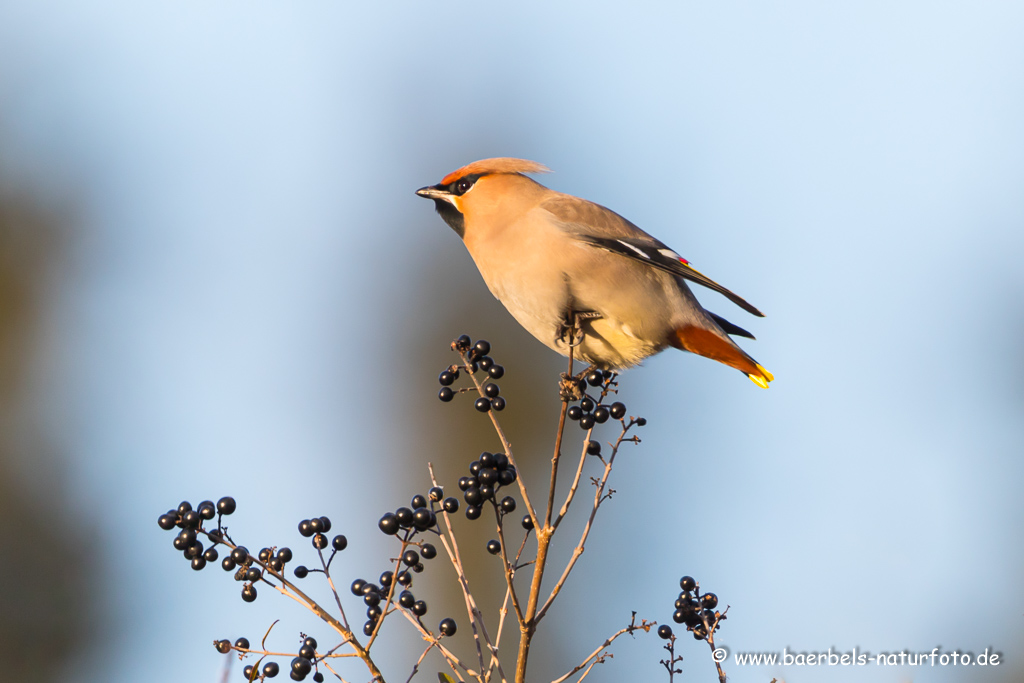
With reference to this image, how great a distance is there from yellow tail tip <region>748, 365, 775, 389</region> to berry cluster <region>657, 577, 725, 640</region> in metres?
1.25

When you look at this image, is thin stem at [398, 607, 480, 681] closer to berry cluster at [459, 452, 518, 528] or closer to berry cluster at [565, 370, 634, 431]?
berry cluster at [459, 452, 518, 528]

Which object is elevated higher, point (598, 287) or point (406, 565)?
point (598, 287)

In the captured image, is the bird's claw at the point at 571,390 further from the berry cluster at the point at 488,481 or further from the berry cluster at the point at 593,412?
the berry cluster at the point at 488,481

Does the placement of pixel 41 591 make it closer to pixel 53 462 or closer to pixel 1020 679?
pixel 53 462

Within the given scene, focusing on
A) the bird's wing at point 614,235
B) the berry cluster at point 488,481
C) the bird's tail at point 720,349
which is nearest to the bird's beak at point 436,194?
the bird's wing at point 614,235

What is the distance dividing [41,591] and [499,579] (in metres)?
4.41

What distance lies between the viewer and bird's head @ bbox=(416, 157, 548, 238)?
4031 mm

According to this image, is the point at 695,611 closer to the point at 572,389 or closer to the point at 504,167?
the point at 572,389

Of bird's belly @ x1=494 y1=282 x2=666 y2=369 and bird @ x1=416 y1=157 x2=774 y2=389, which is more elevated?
bird @ x1=416 y1=157 x2=774 y2=389

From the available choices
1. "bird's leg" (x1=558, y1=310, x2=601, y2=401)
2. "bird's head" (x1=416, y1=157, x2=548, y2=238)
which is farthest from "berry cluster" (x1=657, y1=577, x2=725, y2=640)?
"bird's head" (x1=416, y1=157, x2=548, y2=238)

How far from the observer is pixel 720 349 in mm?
3561

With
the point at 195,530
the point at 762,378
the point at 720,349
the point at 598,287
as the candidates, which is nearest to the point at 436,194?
the point at 598,287

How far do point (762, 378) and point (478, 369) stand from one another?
1344 millimetres

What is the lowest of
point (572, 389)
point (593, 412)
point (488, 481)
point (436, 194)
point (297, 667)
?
point (297, 667)
